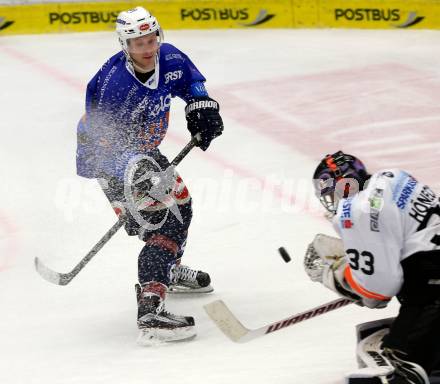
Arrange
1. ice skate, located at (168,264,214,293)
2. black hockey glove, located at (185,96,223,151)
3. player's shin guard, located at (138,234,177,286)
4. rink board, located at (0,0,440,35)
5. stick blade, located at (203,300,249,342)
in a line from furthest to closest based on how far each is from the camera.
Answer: rink board, located at (0,0,440,35) → ice skate, located at (168,264,214,293) → black hockey glove, located at (185,96,223,151) → player's shin guard, located at (138,234,177,286) → stick blade, located at (203,300,249,342)

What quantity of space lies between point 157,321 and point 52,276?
2.20 ft

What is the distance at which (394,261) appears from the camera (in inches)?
126

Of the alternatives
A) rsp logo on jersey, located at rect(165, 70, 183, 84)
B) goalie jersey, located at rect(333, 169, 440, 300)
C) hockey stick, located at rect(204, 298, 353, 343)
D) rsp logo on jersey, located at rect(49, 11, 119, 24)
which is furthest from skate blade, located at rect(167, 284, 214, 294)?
rsp logo on jersey, located at rect(49, 11, 119, 24)

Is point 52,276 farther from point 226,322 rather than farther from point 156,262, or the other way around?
point 226,322

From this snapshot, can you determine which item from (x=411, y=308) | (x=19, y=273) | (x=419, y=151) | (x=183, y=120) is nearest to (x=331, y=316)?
(x=411, y=308)

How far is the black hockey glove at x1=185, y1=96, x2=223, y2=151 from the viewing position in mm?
Result: 4625

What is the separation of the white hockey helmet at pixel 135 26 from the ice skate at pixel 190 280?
1.04 meters

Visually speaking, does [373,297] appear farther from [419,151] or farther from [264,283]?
[419,151]

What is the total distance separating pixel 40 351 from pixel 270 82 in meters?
3.96

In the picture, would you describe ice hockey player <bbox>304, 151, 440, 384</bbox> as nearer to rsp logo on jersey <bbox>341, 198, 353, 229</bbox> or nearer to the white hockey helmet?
rsp logo on jersey <bbox>341, 198, 353, 229</bbox>

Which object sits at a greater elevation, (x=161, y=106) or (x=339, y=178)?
(x=339, y=178)

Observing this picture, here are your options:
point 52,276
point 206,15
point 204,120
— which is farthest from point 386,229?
point 206,15

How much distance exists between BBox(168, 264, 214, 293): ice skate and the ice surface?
47mm

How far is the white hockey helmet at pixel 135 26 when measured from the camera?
4.55 meters
